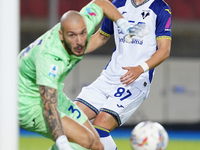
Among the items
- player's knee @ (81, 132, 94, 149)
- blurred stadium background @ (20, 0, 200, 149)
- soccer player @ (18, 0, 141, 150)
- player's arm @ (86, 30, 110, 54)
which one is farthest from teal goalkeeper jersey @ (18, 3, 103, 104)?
blurred stadium background @ (20, 0, 200, 149)

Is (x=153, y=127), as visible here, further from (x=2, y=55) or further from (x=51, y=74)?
(x=2, y=55)

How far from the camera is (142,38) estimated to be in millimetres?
4617

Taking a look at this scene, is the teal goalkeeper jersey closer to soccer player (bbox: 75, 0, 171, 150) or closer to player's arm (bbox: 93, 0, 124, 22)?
player's arm (bbox: 93, 0, 124, 22)

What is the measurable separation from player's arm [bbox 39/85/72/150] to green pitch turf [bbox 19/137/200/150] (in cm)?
439

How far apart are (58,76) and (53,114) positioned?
1.02 feet

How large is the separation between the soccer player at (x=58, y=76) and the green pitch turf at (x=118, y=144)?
3977mm

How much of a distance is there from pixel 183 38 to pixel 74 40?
12344 millimetres

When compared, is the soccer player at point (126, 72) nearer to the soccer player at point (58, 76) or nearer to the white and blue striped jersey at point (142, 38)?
the white and blue striped jersey at point (142, 38)

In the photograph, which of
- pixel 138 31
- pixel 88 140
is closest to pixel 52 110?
pixel 88 140

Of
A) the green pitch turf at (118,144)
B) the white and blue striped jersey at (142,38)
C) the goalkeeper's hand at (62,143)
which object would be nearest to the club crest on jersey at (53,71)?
the goalkeeper's hand at (62,143)

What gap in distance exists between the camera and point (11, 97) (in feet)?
8.20

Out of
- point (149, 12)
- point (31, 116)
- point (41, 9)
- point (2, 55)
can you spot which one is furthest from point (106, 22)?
point (41, 9)

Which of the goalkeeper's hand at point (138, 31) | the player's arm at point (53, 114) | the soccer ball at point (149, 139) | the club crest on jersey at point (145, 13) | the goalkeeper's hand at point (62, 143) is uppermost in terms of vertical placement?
the club crest on jersey at point (145, 13)

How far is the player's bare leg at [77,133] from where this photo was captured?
3.58 metres
